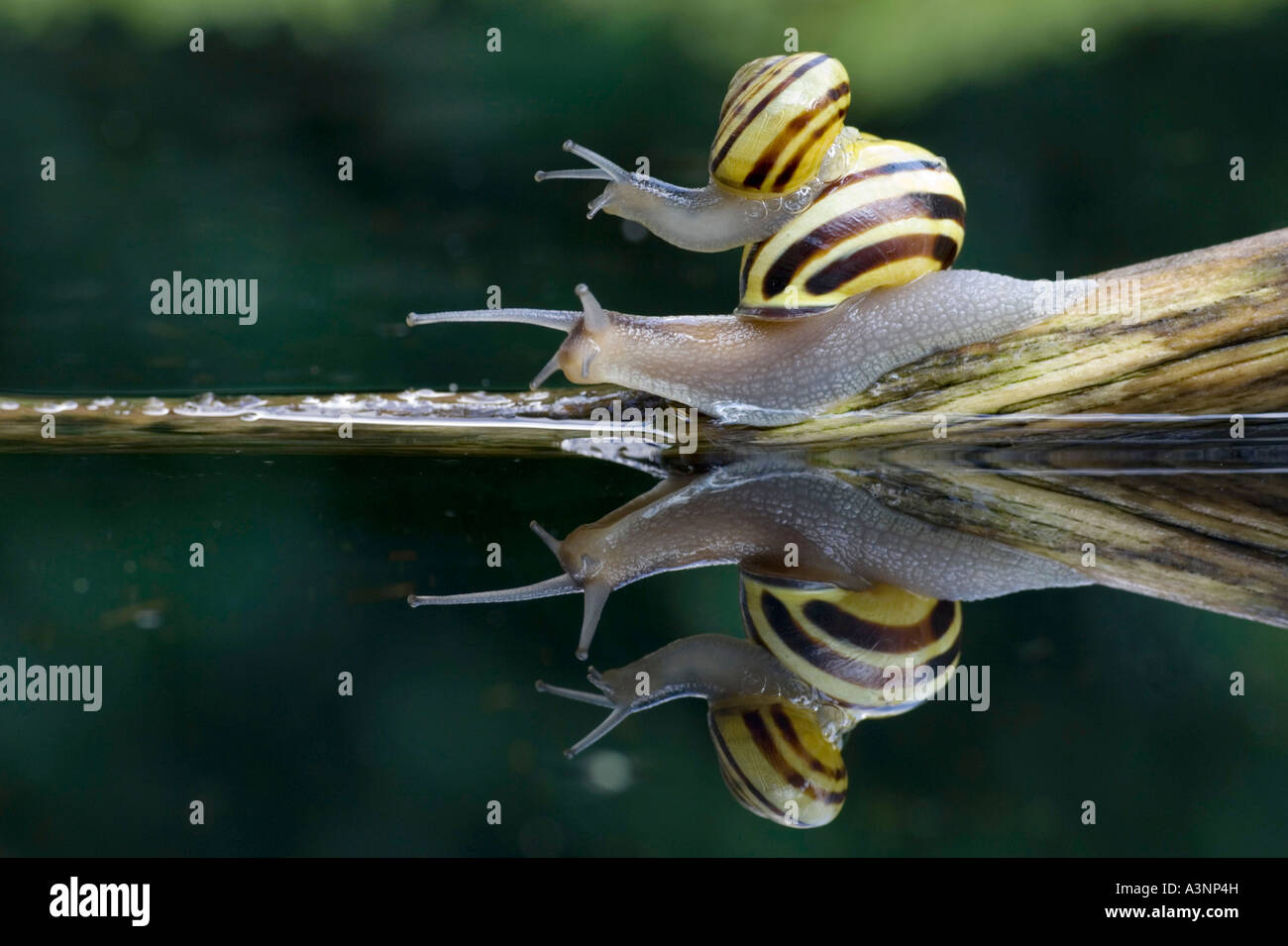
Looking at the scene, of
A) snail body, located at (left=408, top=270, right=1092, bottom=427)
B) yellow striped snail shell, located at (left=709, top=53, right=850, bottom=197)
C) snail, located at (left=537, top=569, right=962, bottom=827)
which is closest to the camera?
snail, located at (left=537, top=569, right=962, bottom=827)

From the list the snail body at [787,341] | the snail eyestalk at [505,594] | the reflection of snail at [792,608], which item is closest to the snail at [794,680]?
the reflection of snail at [792,608]

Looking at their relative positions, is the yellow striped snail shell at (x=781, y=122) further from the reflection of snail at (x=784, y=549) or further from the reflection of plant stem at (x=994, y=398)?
the reflection of snail at (x=784, y=549)

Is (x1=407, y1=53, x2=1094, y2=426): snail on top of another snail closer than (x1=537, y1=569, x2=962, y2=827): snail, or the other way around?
(x1=537, y1=569, x2=962, y2=827): snail

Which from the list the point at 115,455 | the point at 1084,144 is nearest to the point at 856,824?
the point at 115,455

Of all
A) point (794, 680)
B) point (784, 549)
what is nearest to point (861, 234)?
point (784, 549)

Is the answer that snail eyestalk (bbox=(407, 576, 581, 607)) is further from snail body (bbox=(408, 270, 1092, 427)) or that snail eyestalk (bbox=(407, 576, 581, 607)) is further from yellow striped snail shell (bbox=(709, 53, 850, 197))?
yellow striped snail shell (bbox=(709, 53, 850, 197))

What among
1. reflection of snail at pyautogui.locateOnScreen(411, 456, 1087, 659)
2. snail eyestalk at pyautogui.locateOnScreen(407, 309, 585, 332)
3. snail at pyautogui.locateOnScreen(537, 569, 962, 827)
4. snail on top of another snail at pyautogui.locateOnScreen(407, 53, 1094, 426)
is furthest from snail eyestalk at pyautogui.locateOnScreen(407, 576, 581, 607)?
snail eyestalk at pyautogui.locateOnScreen(407, 309, 585, 332)

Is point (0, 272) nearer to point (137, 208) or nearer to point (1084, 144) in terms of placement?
point (137, 208)
